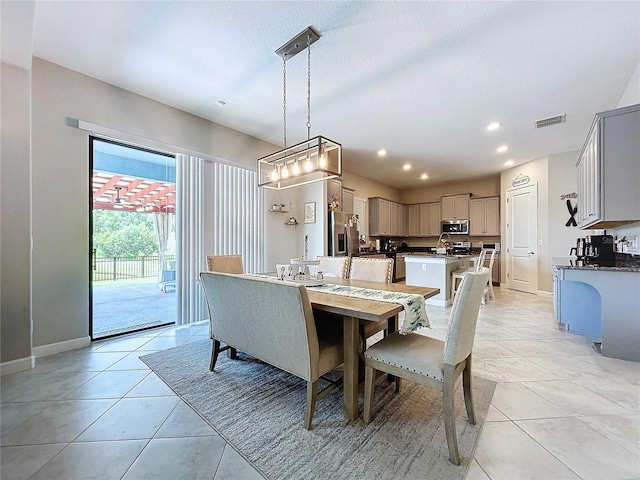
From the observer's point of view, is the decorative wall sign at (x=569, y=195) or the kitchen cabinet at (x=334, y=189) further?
the kitchen cabinet at (x=334, y=189)

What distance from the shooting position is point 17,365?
2.33 meters

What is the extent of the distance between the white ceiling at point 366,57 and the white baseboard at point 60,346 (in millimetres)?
2790

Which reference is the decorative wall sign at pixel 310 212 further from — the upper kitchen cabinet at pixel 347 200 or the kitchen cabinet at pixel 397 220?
the kitchen cabinet at pixel 397 220

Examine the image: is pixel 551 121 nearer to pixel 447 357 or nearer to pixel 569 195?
pixel 569 195

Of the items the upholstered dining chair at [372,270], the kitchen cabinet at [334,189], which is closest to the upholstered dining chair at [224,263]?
the upholstered dining chair at [372,270]

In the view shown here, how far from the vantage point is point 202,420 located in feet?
5.65

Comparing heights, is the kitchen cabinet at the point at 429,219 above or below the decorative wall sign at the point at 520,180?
below

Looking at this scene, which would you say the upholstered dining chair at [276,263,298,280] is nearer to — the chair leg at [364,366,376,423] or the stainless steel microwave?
the chair leg at [364,366,376,423]

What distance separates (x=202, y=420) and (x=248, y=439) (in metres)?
0.38

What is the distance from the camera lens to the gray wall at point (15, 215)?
229 centimetres

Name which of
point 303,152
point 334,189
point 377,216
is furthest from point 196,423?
point 377,216

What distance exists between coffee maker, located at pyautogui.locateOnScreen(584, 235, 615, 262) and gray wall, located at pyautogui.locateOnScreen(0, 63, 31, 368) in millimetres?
6117

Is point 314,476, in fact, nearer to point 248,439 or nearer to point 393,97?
point 248,439

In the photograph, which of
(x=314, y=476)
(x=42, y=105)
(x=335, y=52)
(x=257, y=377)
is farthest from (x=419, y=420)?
(x=42, y=105)
